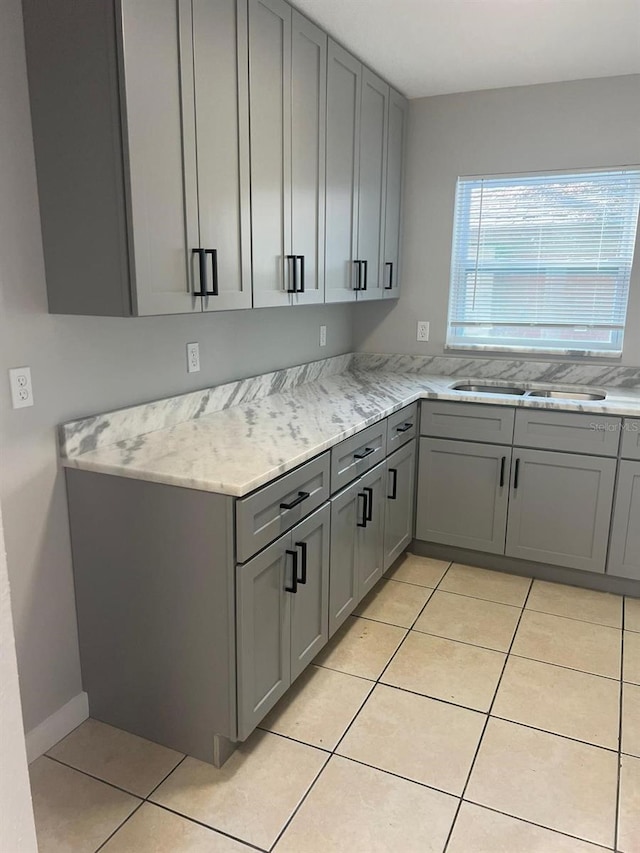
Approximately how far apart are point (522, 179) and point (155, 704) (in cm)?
310

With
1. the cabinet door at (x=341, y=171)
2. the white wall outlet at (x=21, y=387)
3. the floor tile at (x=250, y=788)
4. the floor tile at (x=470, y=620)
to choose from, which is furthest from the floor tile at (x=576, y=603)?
the white wall outlet at (x=21, y=387)

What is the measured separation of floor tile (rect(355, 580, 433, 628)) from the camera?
2.86 meters

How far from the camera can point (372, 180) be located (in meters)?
3.24

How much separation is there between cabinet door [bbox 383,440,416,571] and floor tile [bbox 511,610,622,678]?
671 mm

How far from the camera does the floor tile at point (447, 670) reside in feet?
7.72

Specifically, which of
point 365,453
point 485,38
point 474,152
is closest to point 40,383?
point 365,453

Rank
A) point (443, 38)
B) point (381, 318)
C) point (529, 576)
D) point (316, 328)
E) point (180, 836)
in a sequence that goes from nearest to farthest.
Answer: point (180, 836), point (443, 38), point (529, 576), point (316, 328), point (381, 318)

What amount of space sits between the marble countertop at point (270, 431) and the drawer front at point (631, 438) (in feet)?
0.18

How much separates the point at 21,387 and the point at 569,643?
2.32m

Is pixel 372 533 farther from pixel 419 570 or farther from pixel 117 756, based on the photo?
pixel 117 756

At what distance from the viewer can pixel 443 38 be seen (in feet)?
8.84

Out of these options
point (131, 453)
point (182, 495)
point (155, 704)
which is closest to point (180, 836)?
point (155, 704)

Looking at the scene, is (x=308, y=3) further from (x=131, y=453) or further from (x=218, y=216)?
(x=131, y=453)

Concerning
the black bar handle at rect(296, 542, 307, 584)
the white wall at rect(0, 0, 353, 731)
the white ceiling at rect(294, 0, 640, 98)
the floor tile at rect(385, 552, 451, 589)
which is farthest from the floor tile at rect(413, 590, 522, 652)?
the white ceiling at rect(294, 0, 640, 98)
